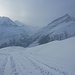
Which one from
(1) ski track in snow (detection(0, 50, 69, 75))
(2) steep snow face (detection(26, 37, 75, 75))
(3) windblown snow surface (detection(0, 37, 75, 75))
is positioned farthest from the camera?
(2) steep snow face (detection(26, 37, 75, 75))

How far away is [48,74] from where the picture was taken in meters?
13.1

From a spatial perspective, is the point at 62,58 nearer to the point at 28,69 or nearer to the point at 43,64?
the point at 43,64

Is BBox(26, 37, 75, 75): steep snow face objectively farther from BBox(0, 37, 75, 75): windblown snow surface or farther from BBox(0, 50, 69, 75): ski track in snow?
BBox(0, 50, 69, 75): ski track in snow

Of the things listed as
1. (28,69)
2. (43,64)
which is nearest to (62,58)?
(43,64)

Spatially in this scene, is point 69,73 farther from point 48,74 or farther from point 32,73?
point 32,73

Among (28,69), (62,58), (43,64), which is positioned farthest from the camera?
(62,58)

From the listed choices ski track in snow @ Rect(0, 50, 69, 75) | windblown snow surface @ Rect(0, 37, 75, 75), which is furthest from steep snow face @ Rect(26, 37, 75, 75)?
ski track in snow @ Rect(0, 50, 69, 75)

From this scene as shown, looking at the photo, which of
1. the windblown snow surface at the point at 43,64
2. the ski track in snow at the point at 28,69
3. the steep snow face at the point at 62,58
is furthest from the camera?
the steep snow face at the point at 62,58

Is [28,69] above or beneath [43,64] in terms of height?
beneath

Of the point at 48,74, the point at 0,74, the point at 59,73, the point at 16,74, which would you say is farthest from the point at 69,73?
the point at 0,74

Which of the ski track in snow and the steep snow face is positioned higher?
the steep snow face

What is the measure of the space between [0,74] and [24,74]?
183 cm

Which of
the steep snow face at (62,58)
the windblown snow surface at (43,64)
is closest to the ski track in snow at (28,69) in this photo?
the windblown snow surface at (43,64)

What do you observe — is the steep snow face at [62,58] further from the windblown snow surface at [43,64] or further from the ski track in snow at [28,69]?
the ski track in snow at [28,69]
